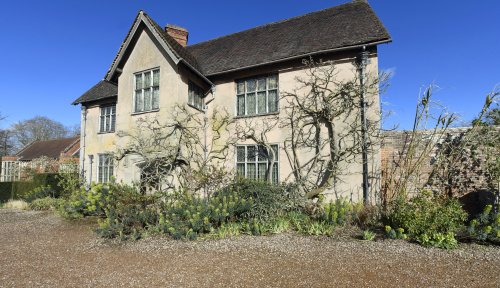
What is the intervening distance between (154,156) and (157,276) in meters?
5.98

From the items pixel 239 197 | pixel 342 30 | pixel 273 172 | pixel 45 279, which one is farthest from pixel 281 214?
pixel 342 30

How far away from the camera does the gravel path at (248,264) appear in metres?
4.50

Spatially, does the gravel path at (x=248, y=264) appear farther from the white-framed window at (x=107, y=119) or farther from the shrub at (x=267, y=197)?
the white-framed window at (x=107, y=119)

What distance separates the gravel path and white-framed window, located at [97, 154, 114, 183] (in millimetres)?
6620

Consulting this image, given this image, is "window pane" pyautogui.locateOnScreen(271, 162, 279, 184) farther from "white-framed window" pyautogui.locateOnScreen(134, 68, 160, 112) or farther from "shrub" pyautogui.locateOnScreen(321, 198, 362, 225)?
"white-framed window" pyautogui.locateOnScreen(134, 68, 160, 112)

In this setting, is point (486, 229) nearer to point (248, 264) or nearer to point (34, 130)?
point (248, 264)

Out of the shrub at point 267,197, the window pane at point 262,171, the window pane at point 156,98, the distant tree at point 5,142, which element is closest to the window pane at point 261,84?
the window pane at point 262,171

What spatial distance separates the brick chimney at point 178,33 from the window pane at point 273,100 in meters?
8.14

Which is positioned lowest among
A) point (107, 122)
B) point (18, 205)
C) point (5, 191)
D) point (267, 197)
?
point (18, 205)

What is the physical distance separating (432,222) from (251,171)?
21.6 ft

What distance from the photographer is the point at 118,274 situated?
196 inches

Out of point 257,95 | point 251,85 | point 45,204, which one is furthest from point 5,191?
point 257,95

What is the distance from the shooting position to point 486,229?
5785 millimetres

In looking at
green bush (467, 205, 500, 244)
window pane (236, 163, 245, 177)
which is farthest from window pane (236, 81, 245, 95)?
green bush (467, 205, 500, 244)
